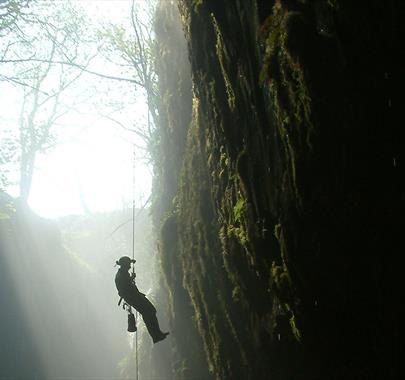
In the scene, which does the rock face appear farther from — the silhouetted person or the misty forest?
the silhouetted person

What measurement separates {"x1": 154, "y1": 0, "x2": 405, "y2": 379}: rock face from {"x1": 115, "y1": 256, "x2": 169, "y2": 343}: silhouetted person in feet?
6.82

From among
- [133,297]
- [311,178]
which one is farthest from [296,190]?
[133,297]

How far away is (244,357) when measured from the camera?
5836mm

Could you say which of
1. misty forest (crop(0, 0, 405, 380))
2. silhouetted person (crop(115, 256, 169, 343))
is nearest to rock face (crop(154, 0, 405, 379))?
misty forest (crop(0, 0, 405, 380))

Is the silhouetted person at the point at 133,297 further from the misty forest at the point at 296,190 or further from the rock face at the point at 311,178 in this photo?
the rock face at the point at 311,178

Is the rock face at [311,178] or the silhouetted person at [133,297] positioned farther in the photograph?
the silhouetted person at [133,297]

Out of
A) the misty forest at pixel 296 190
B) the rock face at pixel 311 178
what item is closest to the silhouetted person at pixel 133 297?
the misty forest at pixel 296 190

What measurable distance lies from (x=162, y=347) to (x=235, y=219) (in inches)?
420

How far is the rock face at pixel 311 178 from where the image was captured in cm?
358

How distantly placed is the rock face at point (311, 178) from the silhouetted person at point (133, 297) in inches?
81.9

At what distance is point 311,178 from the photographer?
3.86 m

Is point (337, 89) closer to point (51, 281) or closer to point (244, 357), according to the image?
point (244, 357)

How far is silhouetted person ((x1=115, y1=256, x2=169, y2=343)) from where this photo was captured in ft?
24.3

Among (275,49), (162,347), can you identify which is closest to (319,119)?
(275,49)
